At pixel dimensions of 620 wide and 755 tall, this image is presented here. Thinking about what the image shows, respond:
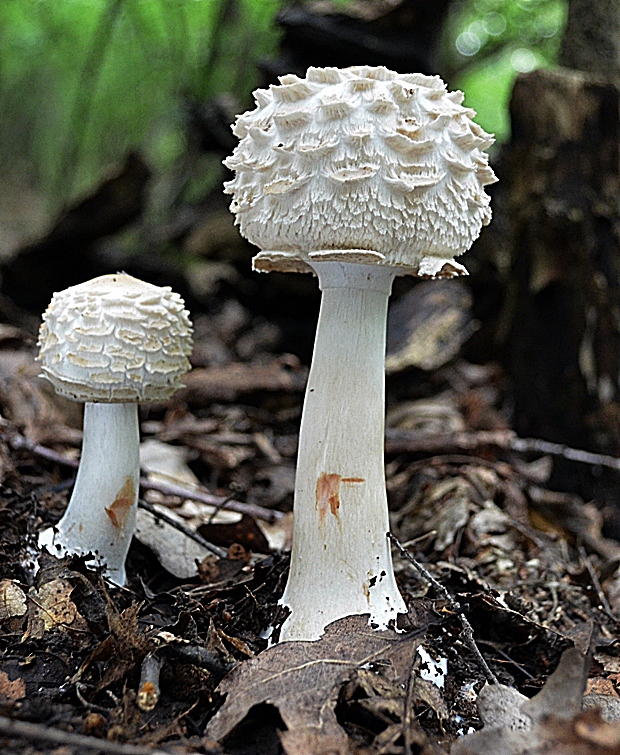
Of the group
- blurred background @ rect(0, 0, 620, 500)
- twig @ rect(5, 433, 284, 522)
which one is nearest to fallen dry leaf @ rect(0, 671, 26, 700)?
twig @ rect(5, 433, 284, 522)

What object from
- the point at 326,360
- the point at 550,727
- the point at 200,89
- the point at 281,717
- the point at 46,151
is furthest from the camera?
the point at 46,151

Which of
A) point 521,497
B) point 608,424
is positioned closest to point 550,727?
point 521,497

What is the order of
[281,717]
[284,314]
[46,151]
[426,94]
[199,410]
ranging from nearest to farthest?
[281,717], [426,94], [199,410], [284,314], [46,151]

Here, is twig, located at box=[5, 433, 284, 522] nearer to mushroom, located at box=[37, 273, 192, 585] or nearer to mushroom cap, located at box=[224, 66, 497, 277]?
mushroom, located at box=[37, 273, 192, 585]

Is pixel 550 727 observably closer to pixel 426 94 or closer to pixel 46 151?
pixel 426 94

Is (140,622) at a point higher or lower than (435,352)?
lower

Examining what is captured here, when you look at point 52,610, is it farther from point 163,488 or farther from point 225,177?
point 225,177
